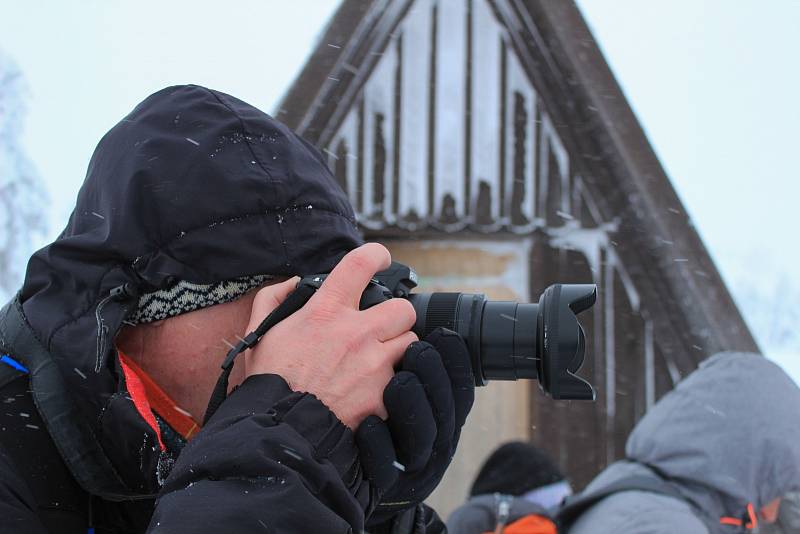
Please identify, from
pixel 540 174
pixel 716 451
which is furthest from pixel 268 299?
pixel 540 174

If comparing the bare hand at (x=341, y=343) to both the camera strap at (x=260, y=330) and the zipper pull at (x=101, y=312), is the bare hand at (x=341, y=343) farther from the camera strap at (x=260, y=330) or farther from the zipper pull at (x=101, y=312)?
the zipper pull at (x=101, y=312)

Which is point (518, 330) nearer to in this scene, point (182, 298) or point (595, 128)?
point (182, 298)

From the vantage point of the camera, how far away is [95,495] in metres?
1.30

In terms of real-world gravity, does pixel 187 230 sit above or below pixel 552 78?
below

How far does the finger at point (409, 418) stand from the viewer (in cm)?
119

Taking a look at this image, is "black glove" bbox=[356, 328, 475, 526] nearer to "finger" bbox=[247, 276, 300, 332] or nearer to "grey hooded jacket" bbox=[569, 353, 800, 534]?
"finger" bbox=[247, 276, 300, 332]

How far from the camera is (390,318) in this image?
125 centimetres

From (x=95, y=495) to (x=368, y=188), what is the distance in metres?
3.81

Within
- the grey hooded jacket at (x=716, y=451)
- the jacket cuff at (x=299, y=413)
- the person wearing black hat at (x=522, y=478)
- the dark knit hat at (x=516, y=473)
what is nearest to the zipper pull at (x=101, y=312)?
the jacket cuff at (x=299, y=413)

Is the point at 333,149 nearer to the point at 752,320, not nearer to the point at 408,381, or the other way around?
the point at 408,381

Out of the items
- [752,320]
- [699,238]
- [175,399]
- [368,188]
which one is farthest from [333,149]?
[752,320]

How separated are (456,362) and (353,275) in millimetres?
202

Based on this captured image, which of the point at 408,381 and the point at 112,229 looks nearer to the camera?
the point at 408,381

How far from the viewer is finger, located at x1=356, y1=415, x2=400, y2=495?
118 cm
